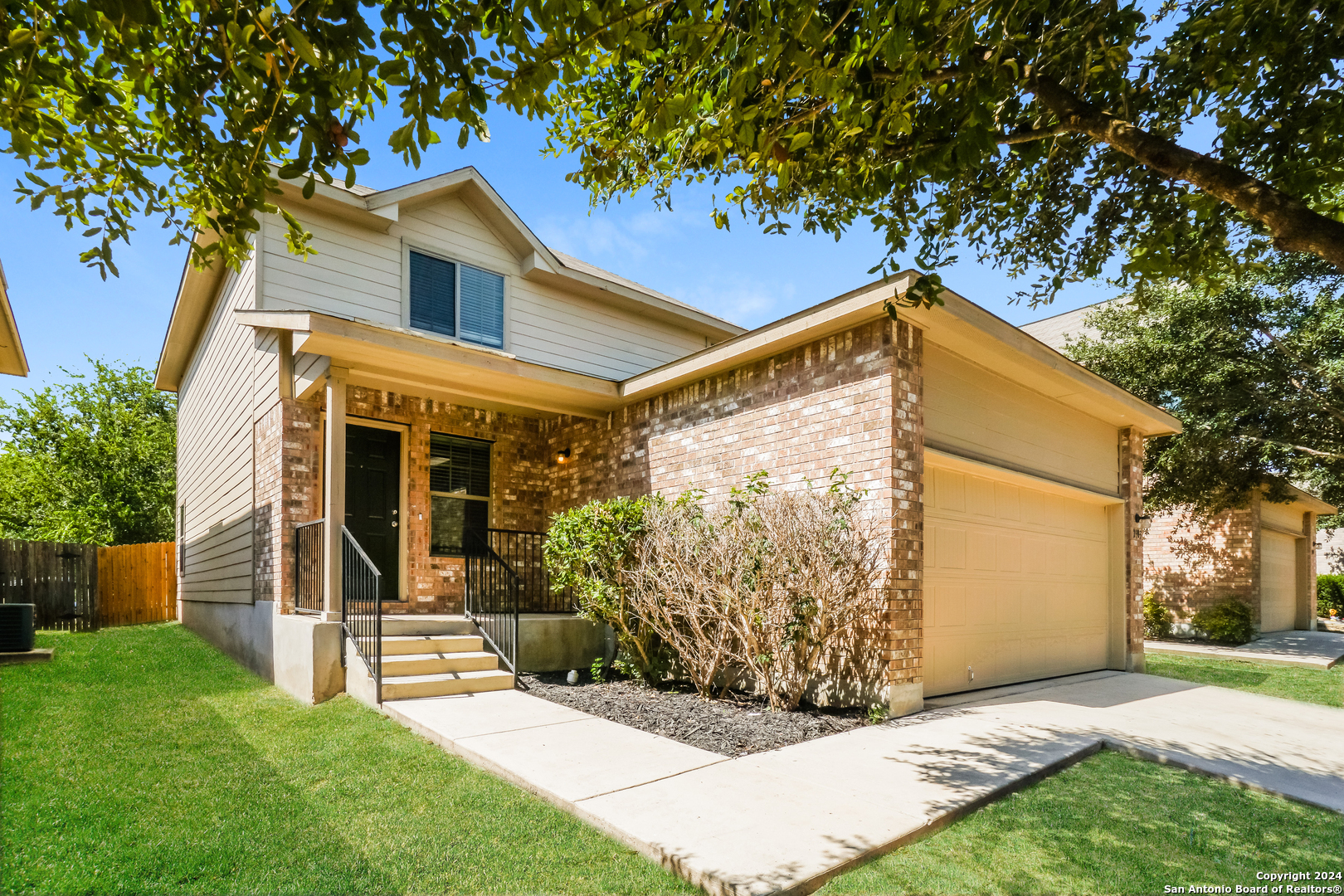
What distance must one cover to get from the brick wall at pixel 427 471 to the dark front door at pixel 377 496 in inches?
5.7

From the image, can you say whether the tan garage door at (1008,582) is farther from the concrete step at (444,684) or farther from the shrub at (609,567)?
the concrete step at (444,684)

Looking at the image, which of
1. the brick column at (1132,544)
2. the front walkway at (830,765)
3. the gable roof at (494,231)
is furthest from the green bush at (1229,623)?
the gable roof at (494,231)

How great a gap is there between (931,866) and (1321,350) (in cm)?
1325

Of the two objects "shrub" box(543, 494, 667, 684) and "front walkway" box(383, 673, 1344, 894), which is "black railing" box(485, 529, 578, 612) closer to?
"shrub" box(543, 494, 667, 684)

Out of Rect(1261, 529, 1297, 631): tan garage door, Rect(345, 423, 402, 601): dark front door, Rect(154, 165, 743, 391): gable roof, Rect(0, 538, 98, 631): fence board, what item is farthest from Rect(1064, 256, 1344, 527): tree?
Rect(0, 538, 98, 631): fence board

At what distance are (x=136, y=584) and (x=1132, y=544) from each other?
17016 millimetres

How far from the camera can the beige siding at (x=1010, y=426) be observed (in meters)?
6.67

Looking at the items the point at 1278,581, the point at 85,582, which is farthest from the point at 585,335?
the point at 1278,581

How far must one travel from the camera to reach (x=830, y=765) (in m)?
4.40

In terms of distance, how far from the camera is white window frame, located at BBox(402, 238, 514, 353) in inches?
354

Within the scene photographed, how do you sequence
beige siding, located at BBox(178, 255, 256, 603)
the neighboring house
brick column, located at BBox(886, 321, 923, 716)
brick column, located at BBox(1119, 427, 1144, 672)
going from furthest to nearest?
brick column, located at BBox(1119, 427, 1144, 672) → beige siding, located at BBox(178, 255, 256, 603) → the neighboring house → brick column, located at BBox(886, 321, 923, 716)

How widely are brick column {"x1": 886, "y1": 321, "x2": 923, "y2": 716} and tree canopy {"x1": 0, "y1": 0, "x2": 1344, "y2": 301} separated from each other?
1162 millimetres

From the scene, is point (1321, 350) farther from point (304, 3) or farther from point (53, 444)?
point (53, 444)

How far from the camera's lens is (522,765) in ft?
13.8
